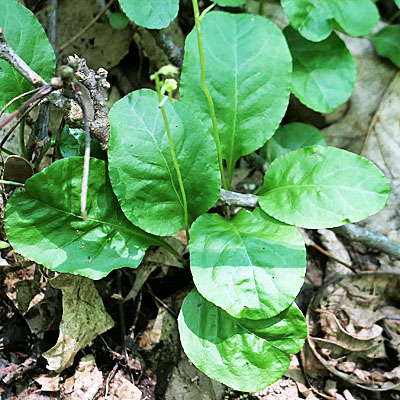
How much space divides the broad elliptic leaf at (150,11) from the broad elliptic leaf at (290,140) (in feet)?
2.64

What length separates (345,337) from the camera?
1787mm

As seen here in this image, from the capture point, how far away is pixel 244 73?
69.2 inches

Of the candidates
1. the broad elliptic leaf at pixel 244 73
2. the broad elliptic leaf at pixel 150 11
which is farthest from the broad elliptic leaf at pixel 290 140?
the broad elliptic leaf at pixel 150 11

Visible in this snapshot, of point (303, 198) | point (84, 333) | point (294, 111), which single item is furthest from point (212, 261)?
point (294, 111)

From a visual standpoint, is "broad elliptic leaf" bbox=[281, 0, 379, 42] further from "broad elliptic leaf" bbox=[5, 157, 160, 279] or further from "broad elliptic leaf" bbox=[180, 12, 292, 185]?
"broad elliptic leaf" bbox=[5, 157, 160, 279]

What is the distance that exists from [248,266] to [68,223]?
0.63 metres

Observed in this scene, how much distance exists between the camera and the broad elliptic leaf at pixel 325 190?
155cm

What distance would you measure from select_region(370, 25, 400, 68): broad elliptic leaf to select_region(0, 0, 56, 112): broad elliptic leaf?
5.91 feet

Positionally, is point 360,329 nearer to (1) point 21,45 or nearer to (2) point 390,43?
(2) point 390,43

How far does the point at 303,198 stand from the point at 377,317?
710mm

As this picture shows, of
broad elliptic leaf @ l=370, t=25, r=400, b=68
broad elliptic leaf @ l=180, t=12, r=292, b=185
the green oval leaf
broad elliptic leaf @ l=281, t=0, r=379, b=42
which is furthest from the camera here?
broad elliptic leaf @ l=370, t=25, r=400, b=68

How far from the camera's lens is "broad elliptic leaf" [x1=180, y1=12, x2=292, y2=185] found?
5.72 ft

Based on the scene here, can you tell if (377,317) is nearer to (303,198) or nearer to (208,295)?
(303,198)

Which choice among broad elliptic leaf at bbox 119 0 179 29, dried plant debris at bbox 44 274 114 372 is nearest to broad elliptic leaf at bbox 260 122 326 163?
broad elliptic leaf at bbox 119 0 179 29
